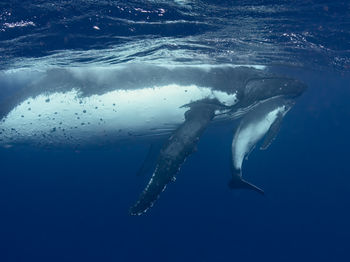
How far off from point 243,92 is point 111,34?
509 cm

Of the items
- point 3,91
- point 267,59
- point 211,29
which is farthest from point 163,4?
point 3,91

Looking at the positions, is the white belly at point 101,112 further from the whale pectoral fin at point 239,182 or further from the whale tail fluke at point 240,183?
Result: the whale tail fluke at point 240,183

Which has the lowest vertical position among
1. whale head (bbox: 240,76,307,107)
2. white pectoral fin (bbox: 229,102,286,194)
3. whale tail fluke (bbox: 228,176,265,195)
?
whale tail fluke (bbox: 228,176,265,195)

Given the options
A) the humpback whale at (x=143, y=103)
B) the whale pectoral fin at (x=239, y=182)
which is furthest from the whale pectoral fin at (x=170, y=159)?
the whale pectoral fin at (x=239, y=182)

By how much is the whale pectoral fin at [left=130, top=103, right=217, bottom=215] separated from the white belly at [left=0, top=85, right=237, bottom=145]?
982 mm

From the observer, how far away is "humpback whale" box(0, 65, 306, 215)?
7.96 meters

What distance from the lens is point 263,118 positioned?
28.2 feet

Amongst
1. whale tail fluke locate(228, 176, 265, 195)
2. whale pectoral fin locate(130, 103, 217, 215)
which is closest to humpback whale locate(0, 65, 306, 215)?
whale tail fluke locate(228, 176, 265, 195)

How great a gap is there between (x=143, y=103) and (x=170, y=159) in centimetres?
223

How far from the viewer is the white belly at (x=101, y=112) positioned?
26.1 ft

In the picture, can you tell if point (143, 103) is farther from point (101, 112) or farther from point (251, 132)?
point (251, 132)

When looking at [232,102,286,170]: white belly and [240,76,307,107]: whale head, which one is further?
[240,76,307,107]: whale head

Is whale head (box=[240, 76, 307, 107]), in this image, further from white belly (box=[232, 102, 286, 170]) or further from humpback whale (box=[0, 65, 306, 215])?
white belly (box=[232, 102, 286, 170])

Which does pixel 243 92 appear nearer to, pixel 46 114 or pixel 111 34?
pixel 111 34
